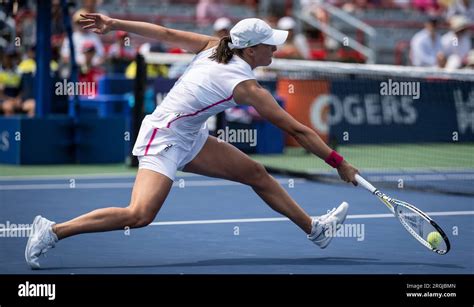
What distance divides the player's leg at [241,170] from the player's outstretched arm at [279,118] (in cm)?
63

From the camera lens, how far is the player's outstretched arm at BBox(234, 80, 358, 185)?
824 cm

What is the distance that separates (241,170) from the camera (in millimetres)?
8844

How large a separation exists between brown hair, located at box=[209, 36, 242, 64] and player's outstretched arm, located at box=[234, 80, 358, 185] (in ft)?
0.90

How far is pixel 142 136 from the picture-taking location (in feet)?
28.1

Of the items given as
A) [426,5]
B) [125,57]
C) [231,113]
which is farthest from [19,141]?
[426,5]

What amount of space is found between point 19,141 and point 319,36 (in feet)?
41.0

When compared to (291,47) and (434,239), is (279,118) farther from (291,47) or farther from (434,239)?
(291,47)

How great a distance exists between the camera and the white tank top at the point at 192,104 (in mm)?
8367

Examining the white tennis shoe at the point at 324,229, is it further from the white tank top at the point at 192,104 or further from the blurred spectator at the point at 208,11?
the blurred spectator at the point at 208,11

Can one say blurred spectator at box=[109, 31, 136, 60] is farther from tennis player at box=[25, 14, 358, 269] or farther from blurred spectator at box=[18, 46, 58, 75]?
tennis player at box=[25, 14, 358, 269]

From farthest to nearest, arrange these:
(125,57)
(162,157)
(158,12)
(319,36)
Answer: (319,36)
(158,12)
(125,57)
(162,157)

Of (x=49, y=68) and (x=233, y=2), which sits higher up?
(x=233, y=2)

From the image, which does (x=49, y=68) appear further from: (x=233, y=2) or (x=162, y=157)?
(x=233, y=2)
